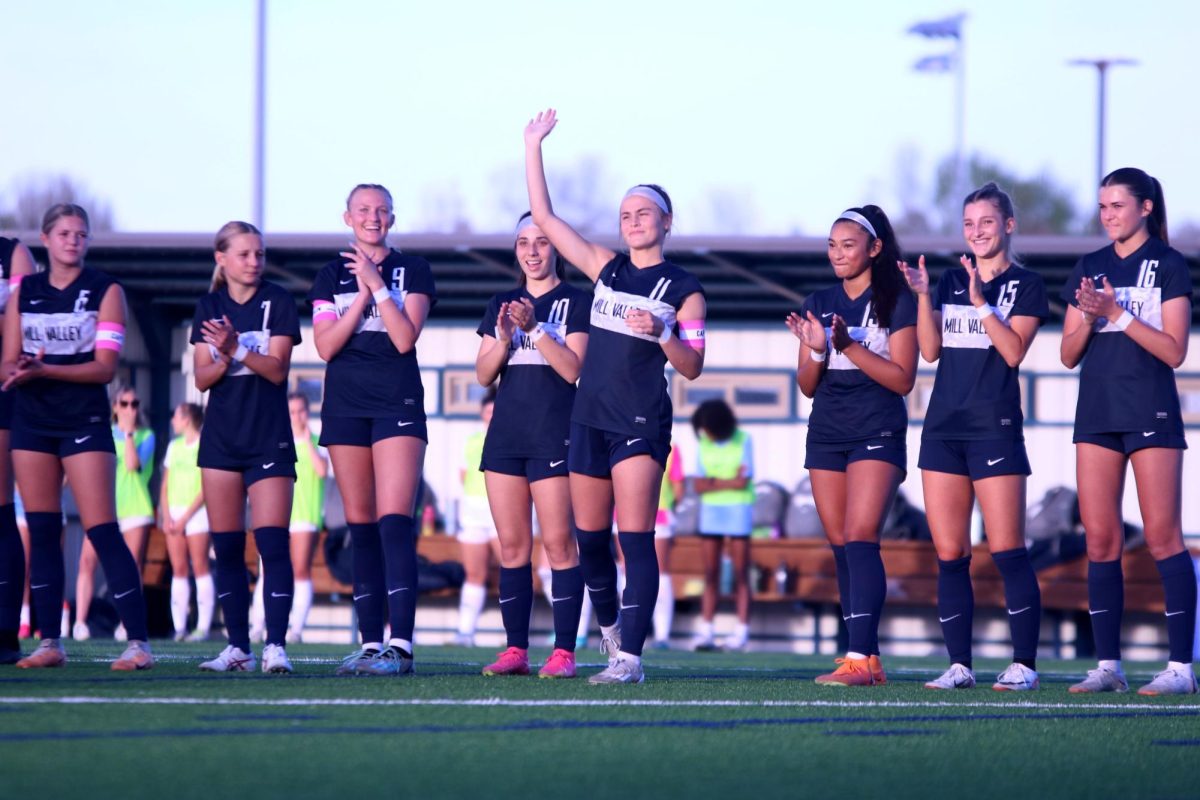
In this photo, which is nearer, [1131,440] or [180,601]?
[1131,440]

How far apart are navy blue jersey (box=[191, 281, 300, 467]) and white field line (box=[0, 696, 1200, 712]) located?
159 centimetres

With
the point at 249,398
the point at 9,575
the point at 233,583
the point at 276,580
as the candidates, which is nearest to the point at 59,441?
the point at 9,575

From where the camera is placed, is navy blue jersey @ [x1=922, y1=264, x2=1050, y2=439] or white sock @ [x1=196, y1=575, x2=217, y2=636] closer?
navy blue jersey @ [x1=922, y1=264, x2=1050, y2=439]

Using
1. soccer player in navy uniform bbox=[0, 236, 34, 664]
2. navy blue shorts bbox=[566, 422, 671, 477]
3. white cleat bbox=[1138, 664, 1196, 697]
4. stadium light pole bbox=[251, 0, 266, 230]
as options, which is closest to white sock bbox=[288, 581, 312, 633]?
soccer player in navy uniform bbox=[0, 236, 34, 664]

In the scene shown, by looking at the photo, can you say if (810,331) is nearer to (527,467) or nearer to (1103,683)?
(527,467)

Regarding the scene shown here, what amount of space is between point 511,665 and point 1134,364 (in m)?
2.94

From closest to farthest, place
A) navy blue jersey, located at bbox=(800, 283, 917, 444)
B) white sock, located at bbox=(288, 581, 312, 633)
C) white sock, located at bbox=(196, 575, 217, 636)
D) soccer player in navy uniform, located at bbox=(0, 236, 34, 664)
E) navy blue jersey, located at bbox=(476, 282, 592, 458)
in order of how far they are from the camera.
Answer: navy blue jersey, located at bbox=(800, 283, 917, 444) → navy blue jersey, located at bbox=(476, 282, 592, 458) → soccer player in navy uniform, located at bbox=(0, 236, 34, 664) → white sock, located at bbox=(288, 581, 312, 633) → white sock, located at bbox=(196, 575, 217, 636)

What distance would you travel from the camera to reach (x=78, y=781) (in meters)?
4.02

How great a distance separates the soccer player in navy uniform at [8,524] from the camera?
7543 millimetres

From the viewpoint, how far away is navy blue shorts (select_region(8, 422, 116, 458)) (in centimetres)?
731

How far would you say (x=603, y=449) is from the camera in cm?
709

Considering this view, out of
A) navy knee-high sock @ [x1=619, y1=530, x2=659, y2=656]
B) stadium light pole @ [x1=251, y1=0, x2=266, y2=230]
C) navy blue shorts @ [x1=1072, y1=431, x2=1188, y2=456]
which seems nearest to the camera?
navy knee-high sock @ [x1=619, y1=530, x2=659, y2=656]

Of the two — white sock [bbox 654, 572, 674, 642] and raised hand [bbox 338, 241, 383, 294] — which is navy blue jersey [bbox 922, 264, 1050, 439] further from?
white sock [bbox 654, 572, 674, 642]

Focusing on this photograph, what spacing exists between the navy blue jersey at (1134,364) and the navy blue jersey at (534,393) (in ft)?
7.09
